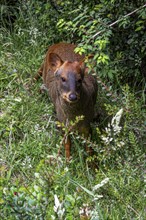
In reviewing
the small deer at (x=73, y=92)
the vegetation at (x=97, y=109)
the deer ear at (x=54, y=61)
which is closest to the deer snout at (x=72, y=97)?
the small deer at (x=73, y=92)

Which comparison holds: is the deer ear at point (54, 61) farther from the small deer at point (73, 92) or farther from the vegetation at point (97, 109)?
the vegetation at point (97, 109)

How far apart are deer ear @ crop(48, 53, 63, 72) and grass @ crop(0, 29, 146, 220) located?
0.69 metres

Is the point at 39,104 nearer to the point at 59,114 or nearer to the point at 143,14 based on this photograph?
the point at 59,114

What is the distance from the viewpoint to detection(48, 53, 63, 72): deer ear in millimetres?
5398

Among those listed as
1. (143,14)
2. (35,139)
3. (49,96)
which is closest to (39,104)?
(49,96)

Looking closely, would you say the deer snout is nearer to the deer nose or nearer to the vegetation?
the deer nose

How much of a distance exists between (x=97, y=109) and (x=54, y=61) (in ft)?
3.27

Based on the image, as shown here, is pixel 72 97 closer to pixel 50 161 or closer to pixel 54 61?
pixel 54 61

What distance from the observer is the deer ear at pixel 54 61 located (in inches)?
213

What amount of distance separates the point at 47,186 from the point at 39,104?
3260mm

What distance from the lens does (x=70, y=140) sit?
546 cm

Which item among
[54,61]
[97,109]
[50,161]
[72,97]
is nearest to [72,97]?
[72,97]

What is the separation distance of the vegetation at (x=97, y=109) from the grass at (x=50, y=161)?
0.4 inches

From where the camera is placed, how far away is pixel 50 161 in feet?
10.4
